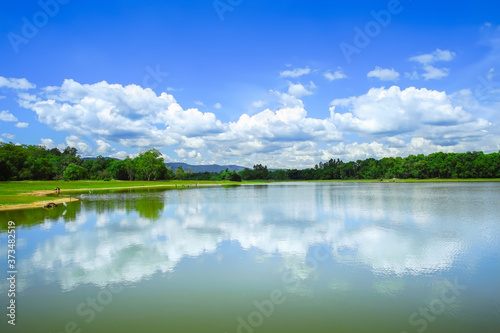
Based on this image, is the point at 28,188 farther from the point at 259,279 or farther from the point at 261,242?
the point at 259,279

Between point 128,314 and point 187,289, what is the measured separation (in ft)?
6.89

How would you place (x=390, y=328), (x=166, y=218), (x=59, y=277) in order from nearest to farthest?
(x=390, y=328) < (x=59, y=277) < (x=166, y=218)

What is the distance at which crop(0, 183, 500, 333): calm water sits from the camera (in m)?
7.85

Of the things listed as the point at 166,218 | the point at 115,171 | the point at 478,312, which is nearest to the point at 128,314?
the point at 478,312

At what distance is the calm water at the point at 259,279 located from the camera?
7.85m

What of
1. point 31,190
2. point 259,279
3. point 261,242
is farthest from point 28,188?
point 259,279

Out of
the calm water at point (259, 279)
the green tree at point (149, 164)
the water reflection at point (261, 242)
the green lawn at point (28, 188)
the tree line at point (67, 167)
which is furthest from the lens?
the green tree at point (149, 164)

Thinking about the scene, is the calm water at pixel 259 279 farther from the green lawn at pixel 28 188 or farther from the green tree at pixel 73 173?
the green tree at pixel 73 173

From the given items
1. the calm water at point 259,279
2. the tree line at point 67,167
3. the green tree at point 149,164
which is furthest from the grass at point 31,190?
→ the green tree at point 149,164

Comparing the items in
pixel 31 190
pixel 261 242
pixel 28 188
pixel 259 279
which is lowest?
pixel 259 279

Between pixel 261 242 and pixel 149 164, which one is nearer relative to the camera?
pixel 261 242

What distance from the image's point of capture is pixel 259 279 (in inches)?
426

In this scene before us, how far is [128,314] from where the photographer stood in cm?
825

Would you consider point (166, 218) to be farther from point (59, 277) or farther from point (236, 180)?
point (236, 180)
